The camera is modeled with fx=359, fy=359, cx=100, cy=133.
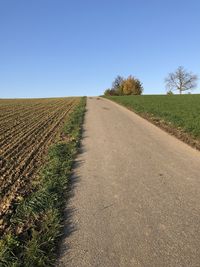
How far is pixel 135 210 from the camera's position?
6762 mm

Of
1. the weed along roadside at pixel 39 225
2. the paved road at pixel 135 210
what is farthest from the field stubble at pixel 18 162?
the paved road at pixel 135 210

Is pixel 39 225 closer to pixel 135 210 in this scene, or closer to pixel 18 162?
pixel 135 210

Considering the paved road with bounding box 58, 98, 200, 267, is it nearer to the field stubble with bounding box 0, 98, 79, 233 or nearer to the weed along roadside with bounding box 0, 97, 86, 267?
the weed along roadside with bounding box 0, 97, 86, 267

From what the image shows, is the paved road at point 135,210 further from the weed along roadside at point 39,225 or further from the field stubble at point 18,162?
the field stubble at point 18,162

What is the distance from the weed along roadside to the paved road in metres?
0.25

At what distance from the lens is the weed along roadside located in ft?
16.5

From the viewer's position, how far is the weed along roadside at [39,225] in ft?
16.5

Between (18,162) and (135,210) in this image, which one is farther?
(18,162)

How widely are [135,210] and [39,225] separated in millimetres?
1822

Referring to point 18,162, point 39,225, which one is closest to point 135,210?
point 39,225

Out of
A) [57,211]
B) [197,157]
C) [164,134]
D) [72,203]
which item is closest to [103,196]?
[72,203]

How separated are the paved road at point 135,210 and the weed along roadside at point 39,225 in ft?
0.81

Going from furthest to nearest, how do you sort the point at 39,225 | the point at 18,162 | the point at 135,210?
the point at 18,162
the point at 135,210
the point at 39,225

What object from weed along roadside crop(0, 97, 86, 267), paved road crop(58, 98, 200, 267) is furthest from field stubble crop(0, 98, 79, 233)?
paved road crop(58, 98, 200, 267)
